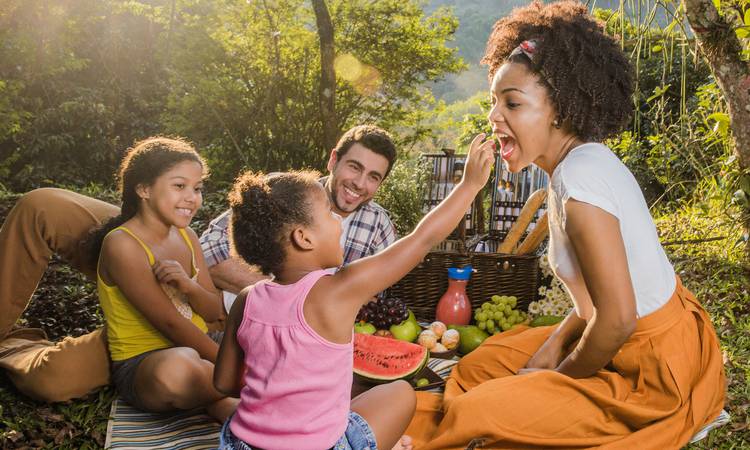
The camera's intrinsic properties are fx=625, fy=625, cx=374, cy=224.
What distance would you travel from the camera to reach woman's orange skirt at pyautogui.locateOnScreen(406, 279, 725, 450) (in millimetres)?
2229

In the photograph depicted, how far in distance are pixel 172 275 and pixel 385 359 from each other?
1.18 m

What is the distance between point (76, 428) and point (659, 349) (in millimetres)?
2674

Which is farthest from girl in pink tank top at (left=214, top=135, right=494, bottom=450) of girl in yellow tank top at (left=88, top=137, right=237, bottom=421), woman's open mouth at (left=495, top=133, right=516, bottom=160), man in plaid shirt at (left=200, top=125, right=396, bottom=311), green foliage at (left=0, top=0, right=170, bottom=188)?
green foliage at (left=0, top=0, right=170, bottom=188)

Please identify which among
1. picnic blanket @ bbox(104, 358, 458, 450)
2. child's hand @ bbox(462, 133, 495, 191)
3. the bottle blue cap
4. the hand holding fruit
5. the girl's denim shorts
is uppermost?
child's hand @ bbox(462, 133, 495, 191)

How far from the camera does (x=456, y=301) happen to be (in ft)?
14.3

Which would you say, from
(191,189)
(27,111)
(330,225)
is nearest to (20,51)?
(27,111)

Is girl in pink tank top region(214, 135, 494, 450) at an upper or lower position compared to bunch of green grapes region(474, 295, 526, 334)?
upper

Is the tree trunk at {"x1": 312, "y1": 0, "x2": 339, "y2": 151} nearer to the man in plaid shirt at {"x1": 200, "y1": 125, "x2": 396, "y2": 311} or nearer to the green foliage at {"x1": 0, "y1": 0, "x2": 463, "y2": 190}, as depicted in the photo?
the green foliage at {"x1": 0, "y1": 0, "x2": 463, "y2": 190}

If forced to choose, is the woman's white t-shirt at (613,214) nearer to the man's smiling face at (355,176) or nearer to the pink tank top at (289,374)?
the pink tank top at (289,374)

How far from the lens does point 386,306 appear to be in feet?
13.2

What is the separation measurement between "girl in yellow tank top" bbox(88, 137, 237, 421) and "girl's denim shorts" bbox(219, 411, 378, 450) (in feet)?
2.47

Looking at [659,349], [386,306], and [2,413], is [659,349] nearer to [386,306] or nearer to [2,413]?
[386,306]

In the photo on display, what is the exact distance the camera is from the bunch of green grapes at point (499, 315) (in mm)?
4168

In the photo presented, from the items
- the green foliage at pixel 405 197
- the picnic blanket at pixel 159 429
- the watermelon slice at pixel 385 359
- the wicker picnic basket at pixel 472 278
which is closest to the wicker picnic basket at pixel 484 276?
the wicker picnic basket at pixel 472 278
